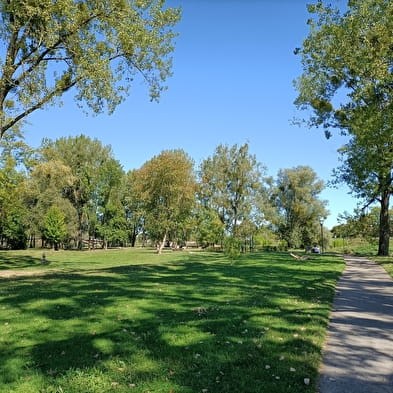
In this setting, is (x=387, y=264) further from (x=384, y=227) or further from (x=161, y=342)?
(x=161, y=342)

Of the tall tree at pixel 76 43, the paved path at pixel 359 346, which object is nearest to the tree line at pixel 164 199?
the tall tree at pixel 76 43

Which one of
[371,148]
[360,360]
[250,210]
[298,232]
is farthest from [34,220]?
[360,360]

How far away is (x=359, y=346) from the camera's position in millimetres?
5996

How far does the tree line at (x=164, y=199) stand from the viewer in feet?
139

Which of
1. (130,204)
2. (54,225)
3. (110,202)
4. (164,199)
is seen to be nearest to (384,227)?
(164,199)

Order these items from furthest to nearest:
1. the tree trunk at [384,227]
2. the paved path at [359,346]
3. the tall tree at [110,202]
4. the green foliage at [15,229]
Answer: the tall tree at [110,202] → the green foliage at [15,229] → the tree trunk at [384,227] → the paved path at [359,346]

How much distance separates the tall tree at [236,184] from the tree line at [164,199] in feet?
0.42

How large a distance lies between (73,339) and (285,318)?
13.9 feet

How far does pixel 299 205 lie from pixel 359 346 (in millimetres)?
55047

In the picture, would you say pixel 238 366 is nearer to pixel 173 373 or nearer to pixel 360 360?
pixel 173 373

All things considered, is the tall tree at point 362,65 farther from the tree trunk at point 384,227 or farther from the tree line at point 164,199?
the tree line at point 164,199

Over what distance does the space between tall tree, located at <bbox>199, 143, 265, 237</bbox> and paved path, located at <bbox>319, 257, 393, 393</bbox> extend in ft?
119

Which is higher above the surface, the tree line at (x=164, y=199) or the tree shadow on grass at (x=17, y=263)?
the tree line at (x=164, y=199)

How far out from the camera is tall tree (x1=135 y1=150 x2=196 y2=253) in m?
41.2
